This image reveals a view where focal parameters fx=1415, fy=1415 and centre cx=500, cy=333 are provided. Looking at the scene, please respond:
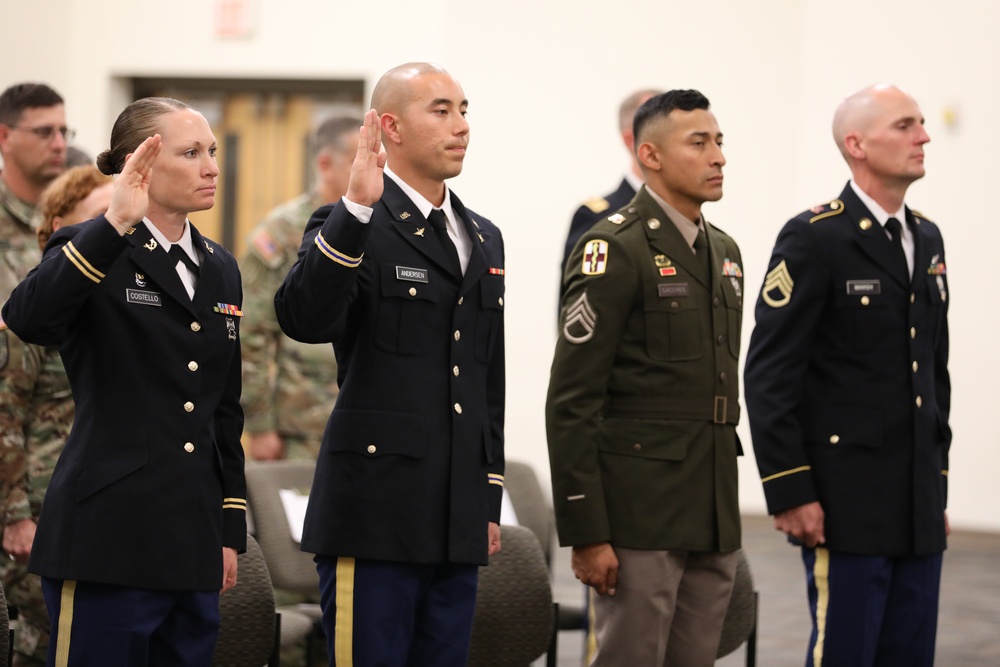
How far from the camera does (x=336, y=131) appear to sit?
430 cm

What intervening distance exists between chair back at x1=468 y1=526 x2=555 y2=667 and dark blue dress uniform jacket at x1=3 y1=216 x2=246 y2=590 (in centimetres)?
98

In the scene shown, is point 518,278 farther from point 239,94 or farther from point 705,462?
point 705,462

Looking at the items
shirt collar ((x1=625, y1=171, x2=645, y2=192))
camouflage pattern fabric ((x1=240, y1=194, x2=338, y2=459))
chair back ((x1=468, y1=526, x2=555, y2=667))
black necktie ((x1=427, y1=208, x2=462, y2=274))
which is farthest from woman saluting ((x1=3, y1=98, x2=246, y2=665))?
shirt collar ((x1=625, y1=171, x2=645, y2=192))

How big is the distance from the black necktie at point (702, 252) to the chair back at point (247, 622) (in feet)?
3.68

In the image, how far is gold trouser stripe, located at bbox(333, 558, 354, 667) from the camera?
97.3 inches

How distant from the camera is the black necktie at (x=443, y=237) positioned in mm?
2637

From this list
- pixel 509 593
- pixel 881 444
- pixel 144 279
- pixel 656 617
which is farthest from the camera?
pixel 509 593

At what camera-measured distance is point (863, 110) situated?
10.8ft

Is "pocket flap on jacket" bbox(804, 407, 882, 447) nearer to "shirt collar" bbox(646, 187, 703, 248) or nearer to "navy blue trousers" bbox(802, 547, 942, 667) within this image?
"navy blue trousers" bbox(802, 547, 942, 667)

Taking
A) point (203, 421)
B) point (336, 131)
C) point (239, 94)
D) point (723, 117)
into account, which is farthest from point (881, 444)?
point (239, 94)

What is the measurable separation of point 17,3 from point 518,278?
9.84 feet

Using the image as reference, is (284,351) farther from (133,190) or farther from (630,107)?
(133,190)

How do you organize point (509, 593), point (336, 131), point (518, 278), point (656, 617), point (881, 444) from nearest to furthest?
point (656, 617)
point (881, 444)
point (509, 593)
point (336, 131)
point (518, 278)

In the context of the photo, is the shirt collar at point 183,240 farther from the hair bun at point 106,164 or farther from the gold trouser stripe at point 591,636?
the gold trouser stripe at point 591,636
